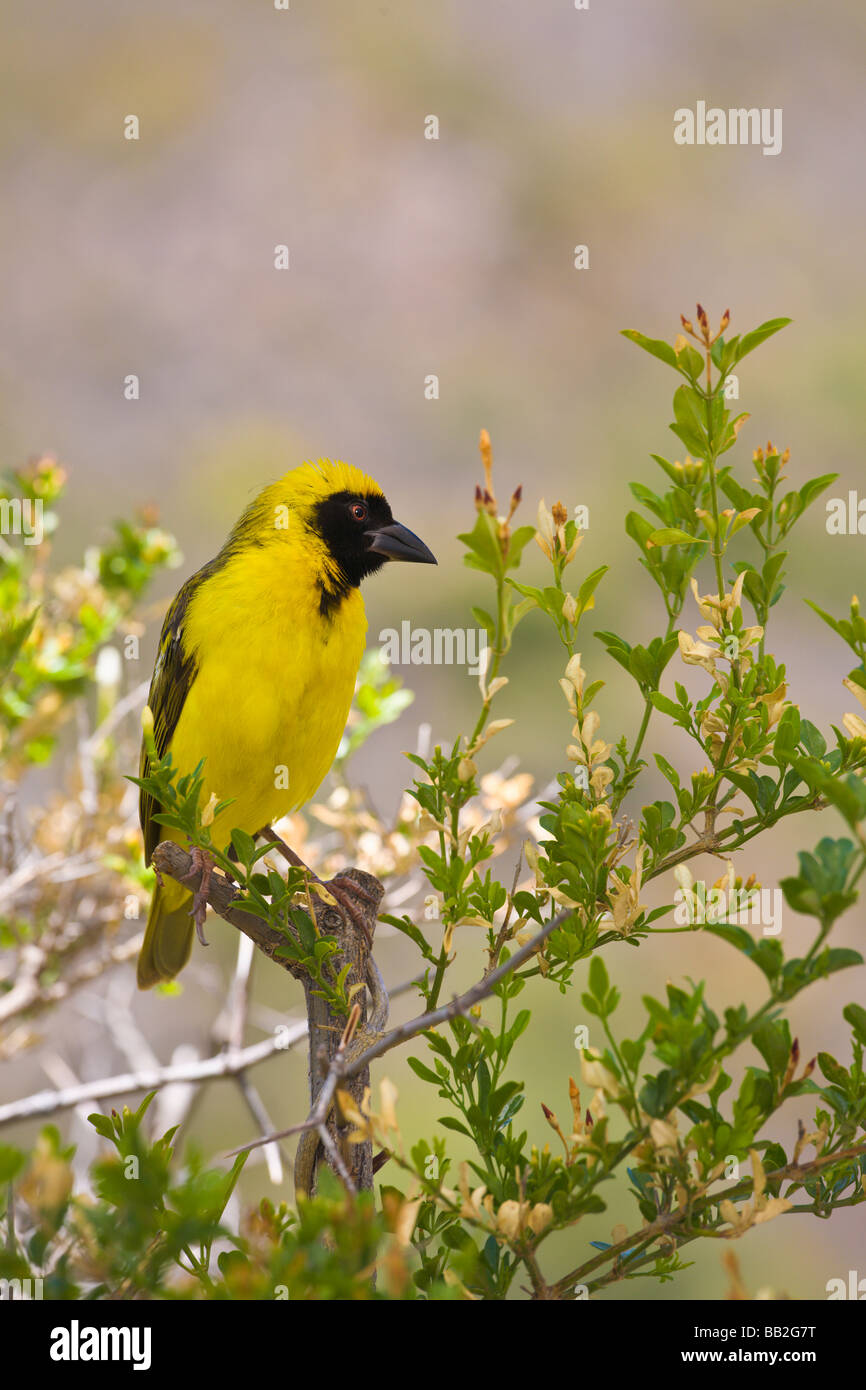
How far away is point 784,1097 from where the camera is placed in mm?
1177

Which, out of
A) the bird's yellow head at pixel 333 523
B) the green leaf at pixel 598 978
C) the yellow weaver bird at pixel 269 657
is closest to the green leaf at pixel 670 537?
the green leaf at pixel 598 978

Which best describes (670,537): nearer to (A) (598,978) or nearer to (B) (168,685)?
(A) (598,978)

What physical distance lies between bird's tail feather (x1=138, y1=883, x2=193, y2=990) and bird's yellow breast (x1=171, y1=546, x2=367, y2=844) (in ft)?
1.36

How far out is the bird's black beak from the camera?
272 centimetres

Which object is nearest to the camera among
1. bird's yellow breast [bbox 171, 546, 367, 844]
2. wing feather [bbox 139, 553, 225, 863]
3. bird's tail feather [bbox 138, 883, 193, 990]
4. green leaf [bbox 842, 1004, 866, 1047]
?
green leaf [bbox 842, 1004, 866, 1047]

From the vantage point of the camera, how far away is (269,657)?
7.71 feet

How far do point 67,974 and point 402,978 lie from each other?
3.50m

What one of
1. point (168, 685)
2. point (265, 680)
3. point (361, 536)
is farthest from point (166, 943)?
point (361, 536)

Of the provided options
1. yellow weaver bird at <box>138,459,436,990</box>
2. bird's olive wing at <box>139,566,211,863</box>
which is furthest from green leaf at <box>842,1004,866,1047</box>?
bird's olive wing at <box>139,566,211,863</box>

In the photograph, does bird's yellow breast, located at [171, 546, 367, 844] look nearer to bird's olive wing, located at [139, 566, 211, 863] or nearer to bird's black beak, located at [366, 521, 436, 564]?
bird's olive wing, located at [139, 566, 211, 863]

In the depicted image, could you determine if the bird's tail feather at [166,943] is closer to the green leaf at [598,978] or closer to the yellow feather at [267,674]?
the yellow feather at [267,674]

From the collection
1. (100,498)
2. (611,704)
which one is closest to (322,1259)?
(611,704)

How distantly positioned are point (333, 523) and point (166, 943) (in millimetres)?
1070
